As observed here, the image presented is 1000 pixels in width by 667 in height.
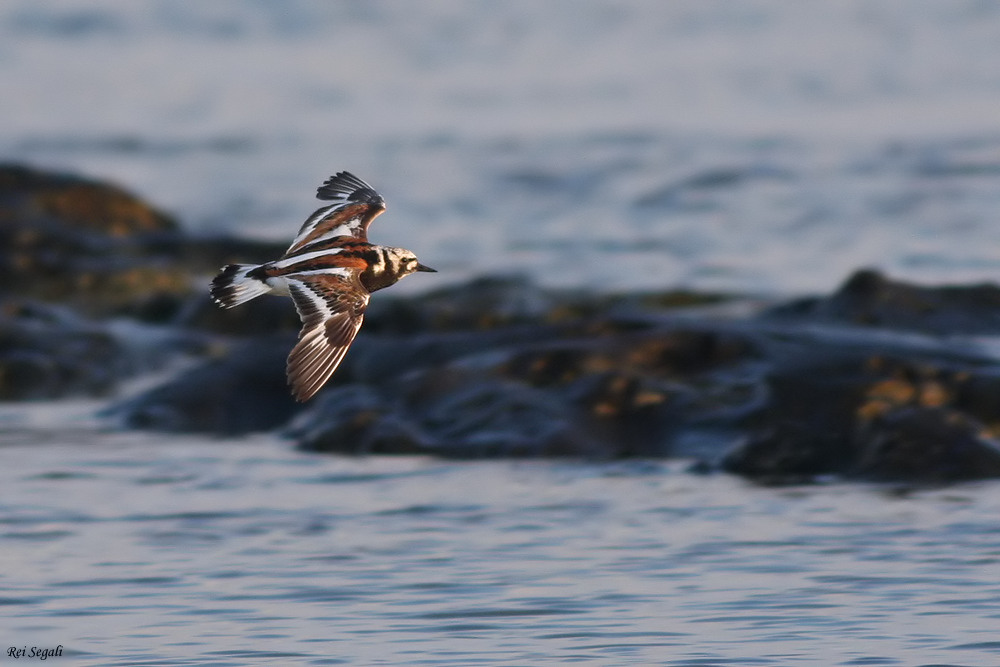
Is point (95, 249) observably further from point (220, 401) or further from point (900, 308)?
point (900, 308)

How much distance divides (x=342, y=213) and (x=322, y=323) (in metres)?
1.78

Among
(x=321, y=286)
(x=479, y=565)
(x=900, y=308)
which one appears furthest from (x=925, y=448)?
(x=321, y=286)

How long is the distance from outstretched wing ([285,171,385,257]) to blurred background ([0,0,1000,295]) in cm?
614

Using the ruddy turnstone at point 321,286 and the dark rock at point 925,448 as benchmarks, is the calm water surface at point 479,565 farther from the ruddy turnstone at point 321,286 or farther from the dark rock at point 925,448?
the ruddy turnstone at point 321,286

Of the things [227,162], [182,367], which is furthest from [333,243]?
[227,162]

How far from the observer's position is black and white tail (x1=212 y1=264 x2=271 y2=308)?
306 inches

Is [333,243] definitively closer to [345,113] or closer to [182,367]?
[182,367]

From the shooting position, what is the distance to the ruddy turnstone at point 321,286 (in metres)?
7.32

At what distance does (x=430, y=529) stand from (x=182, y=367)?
4840 mm

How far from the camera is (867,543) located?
784 cm

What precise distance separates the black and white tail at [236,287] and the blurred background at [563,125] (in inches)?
304

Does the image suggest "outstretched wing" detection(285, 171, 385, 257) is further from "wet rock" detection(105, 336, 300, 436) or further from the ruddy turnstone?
"wet rock" detection(105, 336, 300, 436)

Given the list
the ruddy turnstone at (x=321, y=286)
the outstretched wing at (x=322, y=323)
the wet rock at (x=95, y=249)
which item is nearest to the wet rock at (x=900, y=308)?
the ruddy turnstone at (x=321, y=286)

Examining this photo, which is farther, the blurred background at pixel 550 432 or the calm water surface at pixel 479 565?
the blurred background at pixel 550 432
